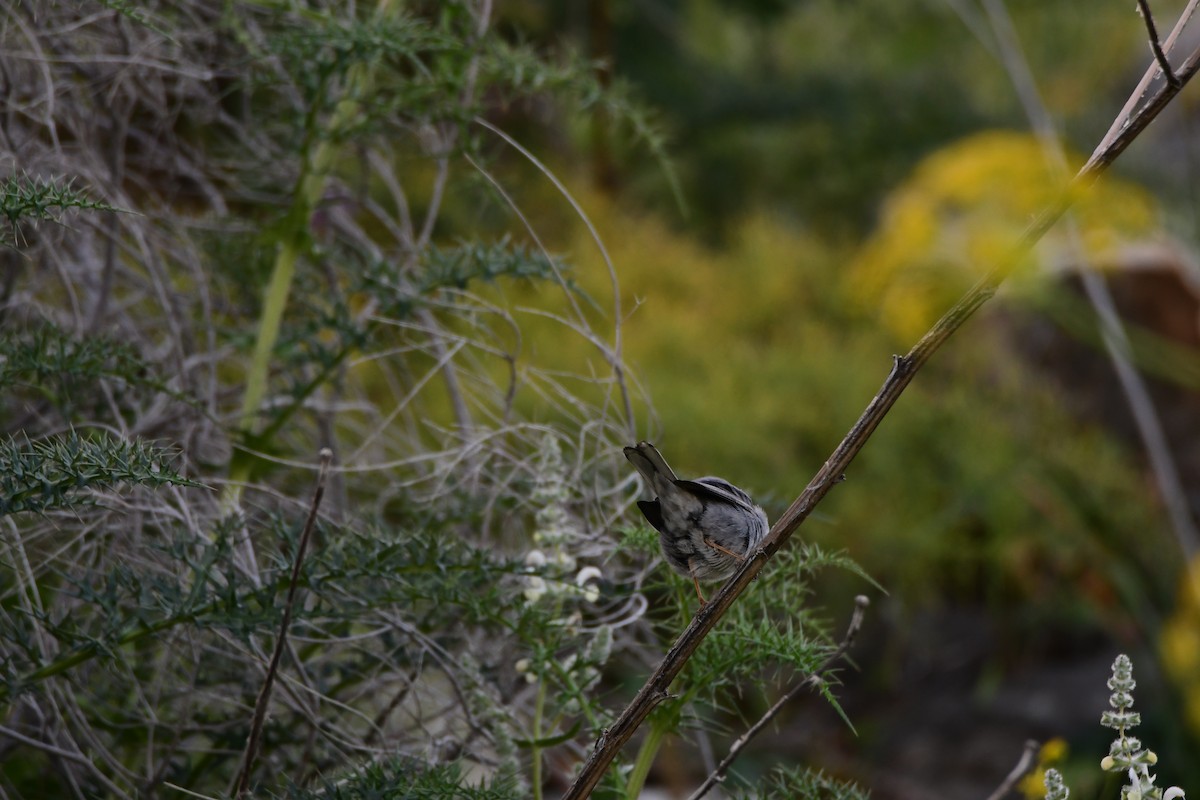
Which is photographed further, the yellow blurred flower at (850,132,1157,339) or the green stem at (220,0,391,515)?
the yellow blurred flower at (850,132,1157,339)

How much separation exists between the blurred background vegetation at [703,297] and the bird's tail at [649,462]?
20cm

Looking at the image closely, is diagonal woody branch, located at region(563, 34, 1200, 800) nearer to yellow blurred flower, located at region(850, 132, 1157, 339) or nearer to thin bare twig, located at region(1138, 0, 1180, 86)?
thin bare twig, located at region(1138, 0, 1180, 86)

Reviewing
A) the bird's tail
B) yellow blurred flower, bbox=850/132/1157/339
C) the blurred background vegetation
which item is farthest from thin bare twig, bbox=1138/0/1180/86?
yellow blurred flower, bbox=850/132/1157/339

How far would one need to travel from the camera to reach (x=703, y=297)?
5703mm

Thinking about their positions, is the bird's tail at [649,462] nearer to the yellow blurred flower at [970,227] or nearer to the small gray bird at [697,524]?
the small gray bird at [697,524]

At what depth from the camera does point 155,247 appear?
1.91 meters

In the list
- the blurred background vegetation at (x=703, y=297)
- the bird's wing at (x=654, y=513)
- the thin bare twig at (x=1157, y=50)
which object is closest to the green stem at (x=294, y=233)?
the blurred background vegetation at (x=703, y=297)

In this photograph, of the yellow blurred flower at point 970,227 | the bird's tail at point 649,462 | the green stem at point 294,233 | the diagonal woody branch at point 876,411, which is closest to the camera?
the diagonal woody branch at point 876,411

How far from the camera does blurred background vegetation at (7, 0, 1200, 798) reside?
163 cm

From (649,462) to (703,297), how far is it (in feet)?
15.4

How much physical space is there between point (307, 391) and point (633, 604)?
53cm

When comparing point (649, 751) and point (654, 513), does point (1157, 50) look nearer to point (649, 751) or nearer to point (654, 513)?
point (654, 513)

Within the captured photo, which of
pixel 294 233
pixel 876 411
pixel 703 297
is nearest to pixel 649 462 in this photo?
pixel 876 411

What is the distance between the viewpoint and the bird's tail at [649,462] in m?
1.04
